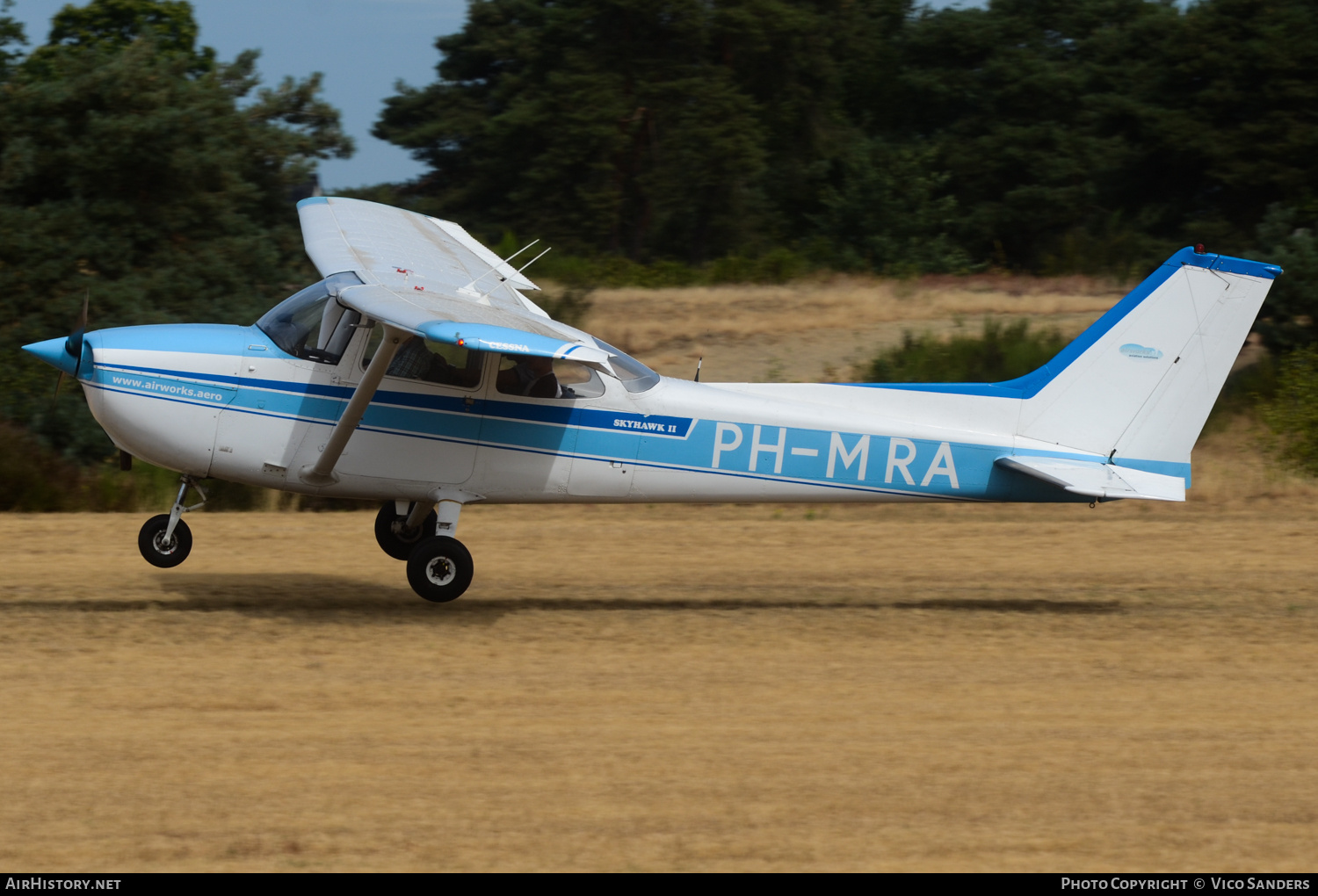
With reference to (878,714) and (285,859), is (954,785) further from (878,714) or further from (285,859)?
(285,859)

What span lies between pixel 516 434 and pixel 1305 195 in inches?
1207

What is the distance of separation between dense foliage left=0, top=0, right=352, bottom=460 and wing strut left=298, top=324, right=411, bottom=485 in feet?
35.3

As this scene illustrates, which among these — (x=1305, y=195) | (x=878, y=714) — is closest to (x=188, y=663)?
(x=878, y=714)

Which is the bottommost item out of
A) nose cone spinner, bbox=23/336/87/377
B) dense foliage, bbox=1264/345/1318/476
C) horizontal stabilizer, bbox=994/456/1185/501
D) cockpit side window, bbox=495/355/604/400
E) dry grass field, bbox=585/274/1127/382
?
dry grass field, bbox=585/274/1127/382

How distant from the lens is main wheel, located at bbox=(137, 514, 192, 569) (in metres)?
9.43

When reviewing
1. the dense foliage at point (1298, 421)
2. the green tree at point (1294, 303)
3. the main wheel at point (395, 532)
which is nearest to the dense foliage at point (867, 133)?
the green tree at point (1294, 303)

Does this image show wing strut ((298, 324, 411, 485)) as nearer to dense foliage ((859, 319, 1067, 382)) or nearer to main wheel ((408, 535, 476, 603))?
main wheel ((408, 535, 476, 603))

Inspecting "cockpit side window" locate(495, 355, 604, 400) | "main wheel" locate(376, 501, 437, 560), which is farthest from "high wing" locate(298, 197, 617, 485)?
"main wheel" locate(376, 501, 437, 560)

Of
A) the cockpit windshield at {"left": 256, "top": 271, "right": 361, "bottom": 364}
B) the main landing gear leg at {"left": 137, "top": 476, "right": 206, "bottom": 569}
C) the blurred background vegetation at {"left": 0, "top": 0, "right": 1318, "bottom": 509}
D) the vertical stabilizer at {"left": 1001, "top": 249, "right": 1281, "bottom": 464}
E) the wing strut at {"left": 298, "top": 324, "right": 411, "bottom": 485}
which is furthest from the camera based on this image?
the blurred background vegetation at {"left": 0, "top": 0, "right": 1318, "bottom": 509}

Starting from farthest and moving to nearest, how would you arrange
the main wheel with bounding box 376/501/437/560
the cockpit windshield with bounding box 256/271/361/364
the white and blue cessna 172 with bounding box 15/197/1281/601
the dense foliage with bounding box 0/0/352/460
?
1. the dense foliage with bounding box 0/0/352/460
2. the main wheel with bounding box 376/501/437/560
3. the cockpit windshield with bounding box 256/271/361/364
4. the white and blue cessna 172 with bounding box 15/197/1281/601

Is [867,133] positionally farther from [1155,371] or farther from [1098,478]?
[1098,478]

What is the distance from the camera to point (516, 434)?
30.7 ft

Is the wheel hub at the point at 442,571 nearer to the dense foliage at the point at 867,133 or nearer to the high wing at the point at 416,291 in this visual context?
the high wing at the point at 416,291

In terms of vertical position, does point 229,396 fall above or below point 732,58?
below
